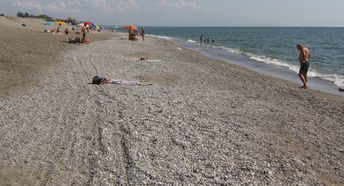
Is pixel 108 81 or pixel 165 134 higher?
pixel 108 81

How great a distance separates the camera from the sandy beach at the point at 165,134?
6.86 m

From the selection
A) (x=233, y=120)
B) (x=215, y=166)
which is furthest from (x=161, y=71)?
(x=215, y=166)

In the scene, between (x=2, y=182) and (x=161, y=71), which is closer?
(x=2, y=182)

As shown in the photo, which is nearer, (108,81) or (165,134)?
(165,134)

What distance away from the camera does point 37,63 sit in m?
19.2

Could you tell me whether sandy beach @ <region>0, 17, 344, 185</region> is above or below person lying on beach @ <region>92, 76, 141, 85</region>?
below

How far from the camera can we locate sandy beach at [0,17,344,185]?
6.86 m

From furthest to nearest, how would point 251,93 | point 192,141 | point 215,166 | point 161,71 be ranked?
point 161,71 → point 251,93 → point 192,141 → point 215,166

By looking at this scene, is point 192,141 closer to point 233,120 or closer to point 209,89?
point 233,120

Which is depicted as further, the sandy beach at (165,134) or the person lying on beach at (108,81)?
the person lying on beach at (108,81)

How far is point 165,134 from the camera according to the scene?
881cm

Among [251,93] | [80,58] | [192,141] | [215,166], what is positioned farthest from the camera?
[80,58]

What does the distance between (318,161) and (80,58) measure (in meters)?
17.0

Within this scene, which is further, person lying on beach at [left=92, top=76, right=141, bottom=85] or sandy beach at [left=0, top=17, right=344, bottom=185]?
person lying on beach at [left=92, top=76, right=141, bottom=85]
